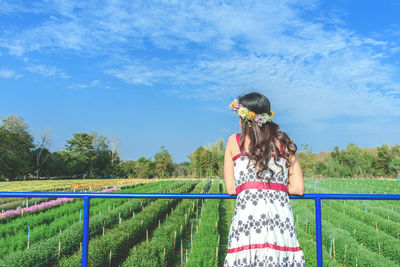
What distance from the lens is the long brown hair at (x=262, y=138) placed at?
1.51 meters

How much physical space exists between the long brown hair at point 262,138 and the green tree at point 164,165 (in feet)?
134

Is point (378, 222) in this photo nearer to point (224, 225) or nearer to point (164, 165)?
point (224, 225)

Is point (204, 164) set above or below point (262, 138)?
below

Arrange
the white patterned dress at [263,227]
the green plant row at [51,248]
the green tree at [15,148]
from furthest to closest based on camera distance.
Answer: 1. the green tree at [15,148]
2. the green plant row at [51,248]
3. the white patterned dress at [263,227]

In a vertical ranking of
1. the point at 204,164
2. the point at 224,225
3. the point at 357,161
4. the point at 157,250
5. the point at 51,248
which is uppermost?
the point at 357,161

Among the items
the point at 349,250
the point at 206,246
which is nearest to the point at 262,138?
the point at 206,246

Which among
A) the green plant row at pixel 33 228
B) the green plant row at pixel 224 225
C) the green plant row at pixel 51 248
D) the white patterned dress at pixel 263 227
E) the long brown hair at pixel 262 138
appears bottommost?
the green plant row at pixel 224 225

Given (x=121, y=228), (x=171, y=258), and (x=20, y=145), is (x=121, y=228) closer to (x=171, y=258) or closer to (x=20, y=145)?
(x=171, y=258)

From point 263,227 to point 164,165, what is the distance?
134ft

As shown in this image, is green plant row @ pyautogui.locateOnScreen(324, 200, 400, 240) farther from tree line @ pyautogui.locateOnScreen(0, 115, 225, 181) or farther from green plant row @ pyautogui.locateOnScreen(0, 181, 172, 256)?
tree line @ pyautogui.locateOnScreen(0, 115, 225, 181)

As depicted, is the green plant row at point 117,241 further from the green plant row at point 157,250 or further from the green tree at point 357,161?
the green tree at point 357,161

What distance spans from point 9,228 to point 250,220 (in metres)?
8.29

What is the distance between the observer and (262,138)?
155 centimetres

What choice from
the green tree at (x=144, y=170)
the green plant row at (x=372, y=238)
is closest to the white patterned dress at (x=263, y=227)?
the green plant row at (x=372, y=238)
